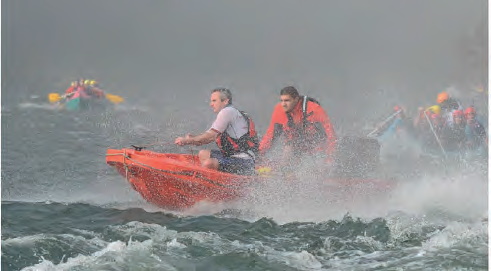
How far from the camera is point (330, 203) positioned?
10672 mm

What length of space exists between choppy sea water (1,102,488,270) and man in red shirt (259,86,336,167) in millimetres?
808

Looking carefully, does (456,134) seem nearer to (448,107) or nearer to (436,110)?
(448,107)

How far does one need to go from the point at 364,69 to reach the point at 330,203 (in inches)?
1361

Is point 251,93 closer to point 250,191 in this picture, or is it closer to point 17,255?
point 250,191

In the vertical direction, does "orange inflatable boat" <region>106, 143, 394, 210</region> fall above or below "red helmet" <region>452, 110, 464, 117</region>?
below

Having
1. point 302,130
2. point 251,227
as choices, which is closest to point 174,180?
point 251,227

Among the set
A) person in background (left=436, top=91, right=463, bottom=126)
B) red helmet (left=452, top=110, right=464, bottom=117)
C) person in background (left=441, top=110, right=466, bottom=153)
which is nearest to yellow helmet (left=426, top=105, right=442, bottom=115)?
person in background (left=436, top=91, right=463, bottom=126)

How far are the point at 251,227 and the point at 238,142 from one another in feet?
4.63

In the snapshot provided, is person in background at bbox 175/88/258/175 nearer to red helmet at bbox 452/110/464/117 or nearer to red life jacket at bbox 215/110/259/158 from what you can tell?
red life jacket at bbox 215/110/259/158

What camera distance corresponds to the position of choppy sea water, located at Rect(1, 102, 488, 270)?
810 cm

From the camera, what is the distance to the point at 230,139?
10602 millimetres

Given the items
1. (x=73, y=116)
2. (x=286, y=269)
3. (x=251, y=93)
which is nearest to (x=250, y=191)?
(x=286, y=269)

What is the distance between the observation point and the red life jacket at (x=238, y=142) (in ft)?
34.8

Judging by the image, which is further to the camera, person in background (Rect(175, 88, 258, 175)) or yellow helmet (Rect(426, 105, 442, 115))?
yellow helmet (Rect(426, 105, 442, 115))
